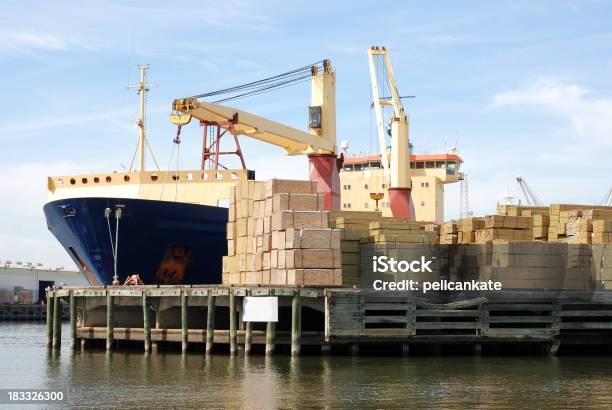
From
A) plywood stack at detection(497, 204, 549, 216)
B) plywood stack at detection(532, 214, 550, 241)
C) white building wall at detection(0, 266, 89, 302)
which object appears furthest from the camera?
white building wall at detection(0, 266, 89, 302)

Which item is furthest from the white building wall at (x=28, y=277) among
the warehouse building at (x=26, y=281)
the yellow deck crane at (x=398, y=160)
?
the yellow deck crane at (x=398, y=160)

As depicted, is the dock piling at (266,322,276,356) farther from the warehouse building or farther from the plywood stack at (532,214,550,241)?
the warehouse building

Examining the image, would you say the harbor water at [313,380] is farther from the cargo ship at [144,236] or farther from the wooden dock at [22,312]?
the wooden dock at [22,312]

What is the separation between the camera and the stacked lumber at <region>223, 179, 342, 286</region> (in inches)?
1351

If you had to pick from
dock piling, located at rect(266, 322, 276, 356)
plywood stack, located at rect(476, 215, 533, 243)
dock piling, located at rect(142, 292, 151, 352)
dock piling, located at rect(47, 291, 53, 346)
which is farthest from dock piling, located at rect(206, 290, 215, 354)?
plywood stack, located at rect(476, 215, 533, 243)

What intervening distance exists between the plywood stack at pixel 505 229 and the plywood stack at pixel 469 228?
491 millimetres

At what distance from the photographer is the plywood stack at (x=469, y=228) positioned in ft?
126

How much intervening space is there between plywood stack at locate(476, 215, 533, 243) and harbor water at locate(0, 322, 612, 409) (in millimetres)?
4476

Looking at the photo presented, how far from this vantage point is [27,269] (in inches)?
3861

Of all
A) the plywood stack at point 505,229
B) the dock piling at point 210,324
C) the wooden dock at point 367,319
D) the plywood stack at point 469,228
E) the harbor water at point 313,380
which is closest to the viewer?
the harbor water at point 313,380

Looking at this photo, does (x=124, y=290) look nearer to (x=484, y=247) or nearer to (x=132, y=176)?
(x=484, y=247)

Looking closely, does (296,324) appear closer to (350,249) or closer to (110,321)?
(350,249)

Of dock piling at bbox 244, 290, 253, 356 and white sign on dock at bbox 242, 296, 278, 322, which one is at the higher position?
white sign on dock at bbox 242, 296, 278, 322

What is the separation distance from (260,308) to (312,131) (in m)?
23.8
